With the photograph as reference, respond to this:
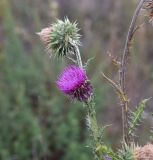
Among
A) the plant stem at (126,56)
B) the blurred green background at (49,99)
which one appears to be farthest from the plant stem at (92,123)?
the blurred green background at (49,99)

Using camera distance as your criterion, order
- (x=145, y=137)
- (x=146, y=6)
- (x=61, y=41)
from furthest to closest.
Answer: (x=145, y=137) → (x=61, y=41) → (x=146, y=6)

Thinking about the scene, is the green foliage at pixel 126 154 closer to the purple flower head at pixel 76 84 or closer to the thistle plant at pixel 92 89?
the thistle plant at pixel 92 89

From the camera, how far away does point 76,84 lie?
6.57ft

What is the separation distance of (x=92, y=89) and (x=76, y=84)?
0.25 feet

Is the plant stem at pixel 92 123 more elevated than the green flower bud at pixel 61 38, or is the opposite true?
the green flower bud at pixel 61 38

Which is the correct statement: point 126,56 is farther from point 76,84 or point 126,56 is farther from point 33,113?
point 33,113

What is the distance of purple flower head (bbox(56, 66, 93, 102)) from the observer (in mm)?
1972

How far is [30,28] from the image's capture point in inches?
283

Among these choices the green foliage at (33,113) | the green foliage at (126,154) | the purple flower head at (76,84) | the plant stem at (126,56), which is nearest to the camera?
the green foliage at (126,154)

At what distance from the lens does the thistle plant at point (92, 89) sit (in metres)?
1.78

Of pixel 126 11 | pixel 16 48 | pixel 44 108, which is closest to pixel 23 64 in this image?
pixel 16 48

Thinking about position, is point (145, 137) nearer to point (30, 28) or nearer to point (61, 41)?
point (61, 41)

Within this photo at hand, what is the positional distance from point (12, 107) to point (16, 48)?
707mm

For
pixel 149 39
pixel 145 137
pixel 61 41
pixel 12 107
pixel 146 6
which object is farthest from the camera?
pixel 149 39
